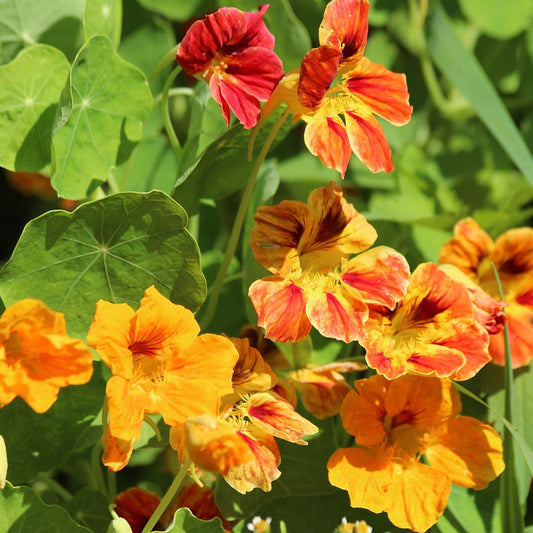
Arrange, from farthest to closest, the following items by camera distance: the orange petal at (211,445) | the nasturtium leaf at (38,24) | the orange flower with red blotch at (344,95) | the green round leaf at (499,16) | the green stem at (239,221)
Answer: the green round leaf at (499,16) < the nasturtium leaf at (38,24) < the green stem at (239,221) < the orange flower with red blotch at (344,95) < the orange petal at (211,445)

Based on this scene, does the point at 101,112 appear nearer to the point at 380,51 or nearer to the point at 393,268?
the point at 393,268

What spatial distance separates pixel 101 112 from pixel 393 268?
405mm

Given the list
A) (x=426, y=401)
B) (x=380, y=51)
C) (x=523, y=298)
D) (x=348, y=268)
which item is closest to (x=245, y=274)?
(x=348, y=268)

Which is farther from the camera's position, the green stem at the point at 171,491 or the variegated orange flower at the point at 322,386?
the variegated orange flower at the point at 322,386

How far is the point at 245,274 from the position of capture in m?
0.96

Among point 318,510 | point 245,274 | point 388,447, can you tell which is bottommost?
point 318,510

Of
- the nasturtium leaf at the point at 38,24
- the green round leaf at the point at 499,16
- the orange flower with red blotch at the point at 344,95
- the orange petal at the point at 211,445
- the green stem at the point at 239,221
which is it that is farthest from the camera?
the green round leaf at the point at 499,16

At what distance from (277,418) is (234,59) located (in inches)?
15.5

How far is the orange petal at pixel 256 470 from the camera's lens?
2.49 feet

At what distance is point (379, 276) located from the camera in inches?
33.8

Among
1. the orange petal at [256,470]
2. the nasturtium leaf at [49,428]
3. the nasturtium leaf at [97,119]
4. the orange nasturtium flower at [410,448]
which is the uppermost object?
the nasturtium leaf at [97,119]

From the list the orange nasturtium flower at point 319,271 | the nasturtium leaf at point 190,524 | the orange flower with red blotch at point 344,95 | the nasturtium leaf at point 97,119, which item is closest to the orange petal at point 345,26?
the orange flower with red blotch at point 344,95

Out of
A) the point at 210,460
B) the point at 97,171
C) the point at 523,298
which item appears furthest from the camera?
the point at 523,298

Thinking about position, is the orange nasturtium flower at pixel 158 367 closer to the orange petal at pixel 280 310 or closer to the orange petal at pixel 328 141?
the orange petal at pixel 280 310
